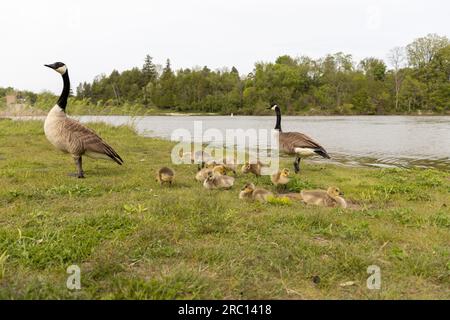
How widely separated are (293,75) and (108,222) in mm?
97665

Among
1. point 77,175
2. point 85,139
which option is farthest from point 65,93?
point 77,175

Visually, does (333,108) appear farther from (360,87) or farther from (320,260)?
(320,260)

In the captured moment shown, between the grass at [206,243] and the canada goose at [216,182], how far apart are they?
0.34 m

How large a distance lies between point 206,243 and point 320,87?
96326 mm

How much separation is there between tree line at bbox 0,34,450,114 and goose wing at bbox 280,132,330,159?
74573 mm

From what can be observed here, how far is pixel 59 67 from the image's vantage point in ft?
32.4

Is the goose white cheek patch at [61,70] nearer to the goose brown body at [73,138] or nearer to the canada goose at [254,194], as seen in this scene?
the goose brown body at [73,138]

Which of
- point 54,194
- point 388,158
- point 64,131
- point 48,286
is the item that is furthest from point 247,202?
point 388,158

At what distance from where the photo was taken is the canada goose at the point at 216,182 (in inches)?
321

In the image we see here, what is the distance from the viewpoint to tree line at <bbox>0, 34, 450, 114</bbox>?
84.4 metres

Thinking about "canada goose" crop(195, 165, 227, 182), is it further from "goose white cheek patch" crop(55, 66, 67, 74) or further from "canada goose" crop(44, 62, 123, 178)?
"goose white cheek patch" crop(55, 66, 67, 74)

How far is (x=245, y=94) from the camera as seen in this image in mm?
95250

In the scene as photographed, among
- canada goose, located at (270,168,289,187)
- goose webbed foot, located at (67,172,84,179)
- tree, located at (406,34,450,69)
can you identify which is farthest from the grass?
tree, located at (406,34,450,69)

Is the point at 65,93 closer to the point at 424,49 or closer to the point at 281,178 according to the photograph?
the point at 281,178
